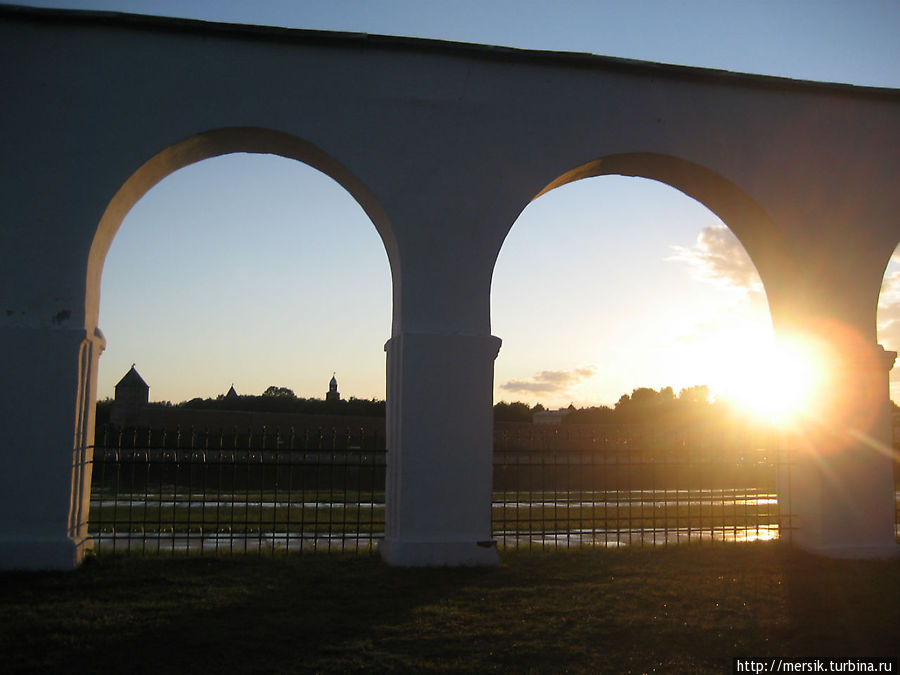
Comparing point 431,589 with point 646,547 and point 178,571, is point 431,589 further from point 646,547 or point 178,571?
point 646,547

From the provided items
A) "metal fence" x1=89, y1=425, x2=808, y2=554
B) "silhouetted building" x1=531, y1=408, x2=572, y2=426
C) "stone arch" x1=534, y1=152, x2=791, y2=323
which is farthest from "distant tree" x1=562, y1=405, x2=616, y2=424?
"stone arch" x1=534, y1=152, x2=791, y2=323

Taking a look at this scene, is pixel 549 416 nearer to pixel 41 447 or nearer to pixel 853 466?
pixel 853 466

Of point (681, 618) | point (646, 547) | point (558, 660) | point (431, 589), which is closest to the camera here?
point (558, 660)

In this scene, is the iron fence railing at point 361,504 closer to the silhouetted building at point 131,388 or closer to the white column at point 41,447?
the white column at point 41,447

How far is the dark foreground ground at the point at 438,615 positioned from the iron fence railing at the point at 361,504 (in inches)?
20.6

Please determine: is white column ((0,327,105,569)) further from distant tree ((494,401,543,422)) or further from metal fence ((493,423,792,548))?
distant tree ((494,401,543,422))

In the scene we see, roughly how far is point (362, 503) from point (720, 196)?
8.11 metres

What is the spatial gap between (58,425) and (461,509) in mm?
3289

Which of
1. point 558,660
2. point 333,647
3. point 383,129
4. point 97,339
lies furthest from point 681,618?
point 97,339

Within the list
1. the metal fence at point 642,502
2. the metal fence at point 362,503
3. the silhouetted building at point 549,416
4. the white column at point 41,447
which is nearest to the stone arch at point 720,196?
the metal fence at point 642,502

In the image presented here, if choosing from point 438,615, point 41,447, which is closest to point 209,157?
point 41,447

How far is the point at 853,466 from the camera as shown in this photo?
24.1 feet

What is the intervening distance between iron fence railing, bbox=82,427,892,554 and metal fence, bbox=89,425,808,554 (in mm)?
34

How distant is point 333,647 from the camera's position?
4.29 metres
